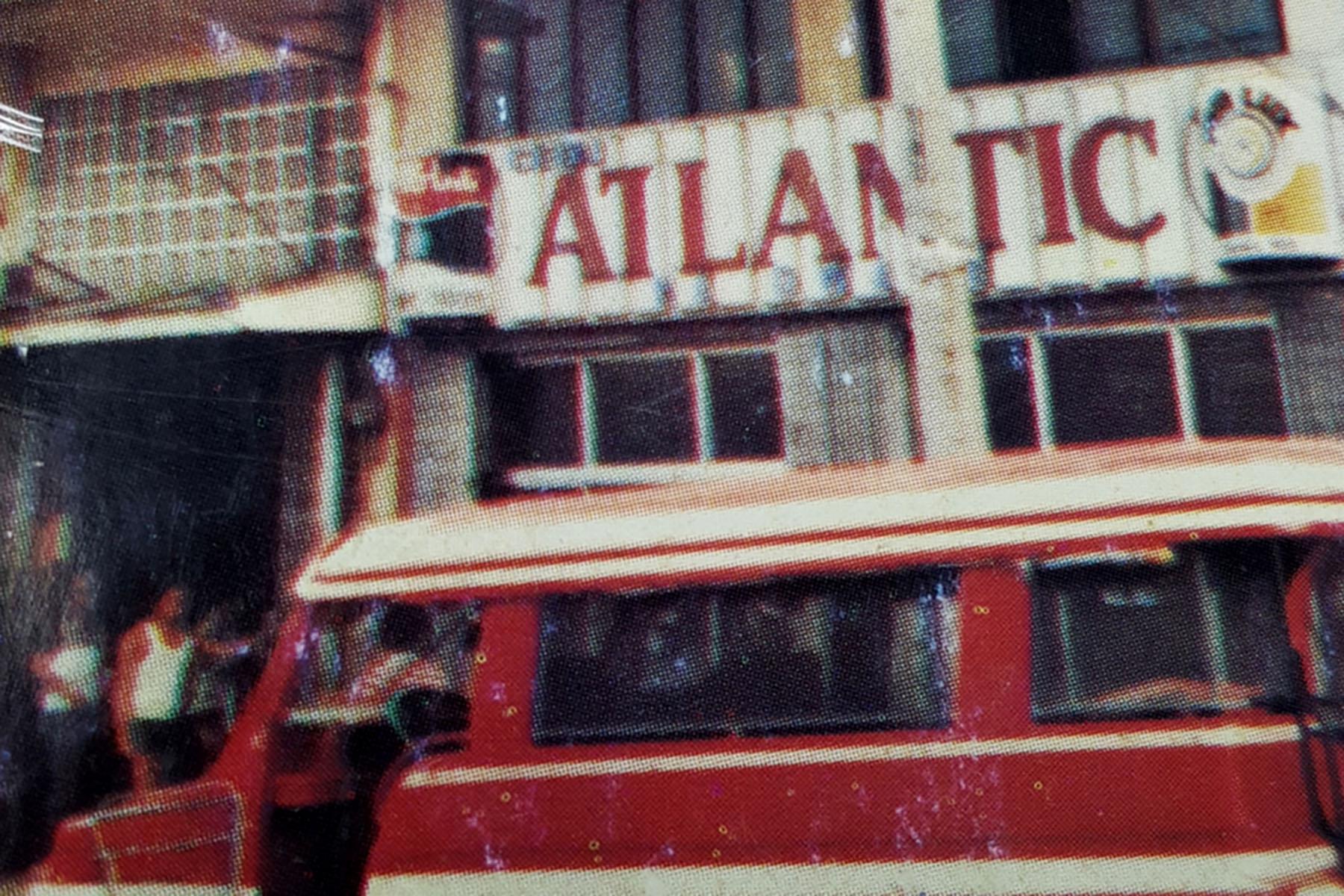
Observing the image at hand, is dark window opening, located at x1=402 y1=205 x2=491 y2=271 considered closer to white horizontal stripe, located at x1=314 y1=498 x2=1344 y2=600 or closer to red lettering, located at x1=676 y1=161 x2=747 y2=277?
red lettering, located at x1=676 y1=161 x2=747 y2=277

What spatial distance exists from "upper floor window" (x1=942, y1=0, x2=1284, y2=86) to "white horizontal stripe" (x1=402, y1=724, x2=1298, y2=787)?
2.06 m

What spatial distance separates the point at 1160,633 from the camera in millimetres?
1812

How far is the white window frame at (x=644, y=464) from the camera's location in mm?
2713

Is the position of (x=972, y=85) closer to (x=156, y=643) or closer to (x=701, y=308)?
(x=701, y=308)

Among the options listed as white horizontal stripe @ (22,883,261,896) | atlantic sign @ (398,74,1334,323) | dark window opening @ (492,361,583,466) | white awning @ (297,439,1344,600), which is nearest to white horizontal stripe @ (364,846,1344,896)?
white horizontal stripe @ (22,883,261,896)

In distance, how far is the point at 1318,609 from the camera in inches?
70.6

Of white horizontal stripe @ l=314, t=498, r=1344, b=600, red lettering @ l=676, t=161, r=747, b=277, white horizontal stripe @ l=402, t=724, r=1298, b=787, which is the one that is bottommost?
white horizontal stripe @ l=402, t=724, r=1298, b=787

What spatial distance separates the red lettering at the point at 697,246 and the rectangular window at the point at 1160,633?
130cm

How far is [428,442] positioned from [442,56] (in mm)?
1307

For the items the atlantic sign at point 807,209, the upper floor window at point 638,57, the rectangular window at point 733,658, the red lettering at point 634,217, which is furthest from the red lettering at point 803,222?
the rectangular window at point 733,658

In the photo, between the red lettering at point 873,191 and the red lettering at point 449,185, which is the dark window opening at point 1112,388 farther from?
the red lettering at point 449,185

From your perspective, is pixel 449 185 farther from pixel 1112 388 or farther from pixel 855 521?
pixel 1112 388

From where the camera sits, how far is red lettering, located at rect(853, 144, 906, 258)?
8.67ft

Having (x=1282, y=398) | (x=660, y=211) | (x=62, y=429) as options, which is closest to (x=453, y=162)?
(x=660, y=211)
